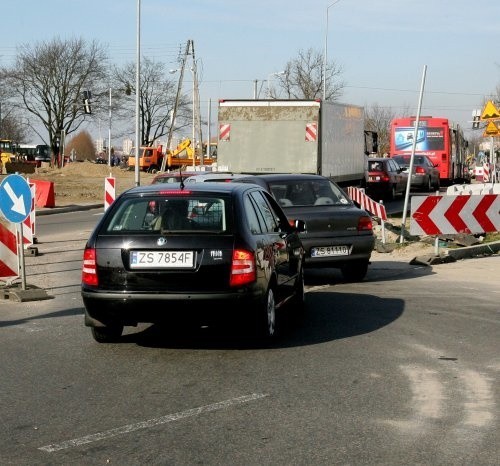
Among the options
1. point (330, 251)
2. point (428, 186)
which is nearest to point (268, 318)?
point (330, 251)

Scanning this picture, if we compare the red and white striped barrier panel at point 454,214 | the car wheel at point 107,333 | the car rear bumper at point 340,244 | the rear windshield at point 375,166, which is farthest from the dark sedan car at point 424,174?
the car wheel at point 107,333

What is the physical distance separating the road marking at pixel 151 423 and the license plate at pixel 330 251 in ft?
22.3

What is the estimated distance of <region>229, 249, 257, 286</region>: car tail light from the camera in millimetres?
8227

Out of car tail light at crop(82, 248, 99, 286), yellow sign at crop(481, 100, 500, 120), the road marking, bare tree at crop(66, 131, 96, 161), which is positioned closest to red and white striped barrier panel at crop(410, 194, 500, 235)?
yellow sign at crop(481, 100, 500, 120)

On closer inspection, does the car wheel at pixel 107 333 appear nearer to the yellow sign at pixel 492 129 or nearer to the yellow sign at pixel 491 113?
the yellow sign at pixel 491 113

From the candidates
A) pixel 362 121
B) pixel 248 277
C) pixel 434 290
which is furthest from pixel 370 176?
pixel 248 277

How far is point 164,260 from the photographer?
27.0ft

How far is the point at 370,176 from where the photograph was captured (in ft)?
116

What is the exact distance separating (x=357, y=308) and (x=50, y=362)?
14.0 ft

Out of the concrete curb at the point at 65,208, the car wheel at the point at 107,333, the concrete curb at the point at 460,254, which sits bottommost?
the concrete curb at the point at 65,208

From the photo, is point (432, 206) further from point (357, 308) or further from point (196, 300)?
point (196, 300)

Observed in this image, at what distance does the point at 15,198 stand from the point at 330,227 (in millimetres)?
4373

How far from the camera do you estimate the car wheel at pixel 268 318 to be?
8.52 metres

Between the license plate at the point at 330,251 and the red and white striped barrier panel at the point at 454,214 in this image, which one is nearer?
the license plate at the point at 330,251
